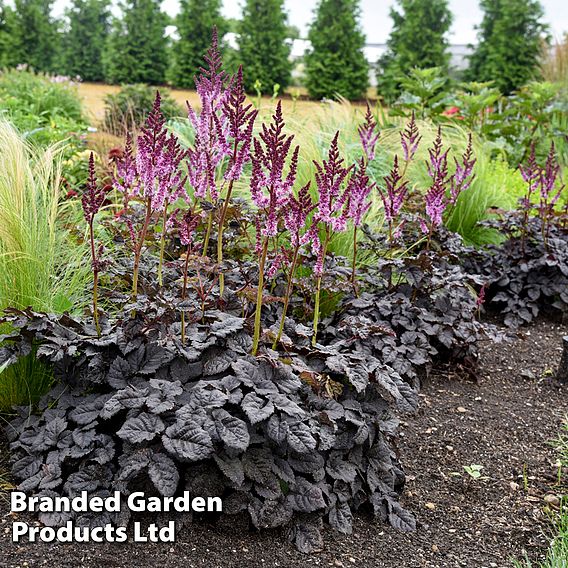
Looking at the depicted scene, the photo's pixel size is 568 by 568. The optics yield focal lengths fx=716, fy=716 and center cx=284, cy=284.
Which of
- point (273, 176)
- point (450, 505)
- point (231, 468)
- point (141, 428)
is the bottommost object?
point (450, 505)

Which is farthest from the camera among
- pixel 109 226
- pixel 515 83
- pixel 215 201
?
pixel 515 83

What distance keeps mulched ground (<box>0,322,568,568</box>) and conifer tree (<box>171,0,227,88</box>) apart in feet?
45.8

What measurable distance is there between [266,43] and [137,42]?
3.20 m

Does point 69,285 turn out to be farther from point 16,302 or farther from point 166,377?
point 166,377

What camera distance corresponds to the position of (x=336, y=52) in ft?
51.1

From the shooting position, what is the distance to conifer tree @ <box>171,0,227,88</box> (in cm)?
1609

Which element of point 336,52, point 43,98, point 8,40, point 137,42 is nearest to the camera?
point 43,98

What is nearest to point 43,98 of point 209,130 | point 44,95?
point 44,95

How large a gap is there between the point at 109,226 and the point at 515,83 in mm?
13180

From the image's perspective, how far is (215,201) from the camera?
95.3 inches

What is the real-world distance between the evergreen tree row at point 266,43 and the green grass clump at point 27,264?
11177mm

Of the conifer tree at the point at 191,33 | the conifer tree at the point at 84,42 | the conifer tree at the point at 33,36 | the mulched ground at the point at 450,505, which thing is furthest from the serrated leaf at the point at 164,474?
the conifer tree at the point at 84,42

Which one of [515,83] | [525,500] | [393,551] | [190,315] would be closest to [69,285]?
[190,315]

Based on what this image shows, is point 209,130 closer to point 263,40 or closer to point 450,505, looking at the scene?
point 450,505
